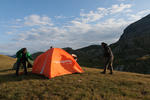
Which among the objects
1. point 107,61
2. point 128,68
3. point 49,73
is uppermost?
point 107,61

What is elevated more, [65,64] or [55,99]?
[65,64]

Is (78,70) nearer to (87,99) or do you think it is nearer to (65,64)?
(65,64)

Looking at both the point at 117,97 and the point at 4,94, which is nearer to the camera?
the point at 117,97

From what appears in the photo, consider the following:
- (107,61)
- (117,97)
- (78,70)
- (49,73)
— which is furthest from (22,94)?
(107,61)

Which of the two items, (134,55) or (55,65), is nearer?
(55,65)

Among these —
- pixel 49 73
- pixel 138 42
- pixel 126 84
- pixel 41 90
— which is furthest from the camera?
pixel 138 42

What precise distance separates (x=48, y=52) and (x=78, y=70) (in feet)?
12.4

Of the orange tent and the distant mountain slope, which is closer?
the orange tent

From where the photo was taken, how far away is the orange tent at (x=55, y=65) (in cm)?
990

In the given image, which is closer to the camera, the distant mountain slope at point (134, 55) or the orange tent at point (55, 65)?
the orange tent at point (55, 65)

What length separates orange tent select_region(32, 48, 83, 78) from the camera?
9898 millimetres

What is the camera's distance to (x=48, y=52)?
11.3m

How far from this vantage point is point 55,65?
10.2 m

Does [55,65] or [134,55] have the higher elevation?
[55,65]
